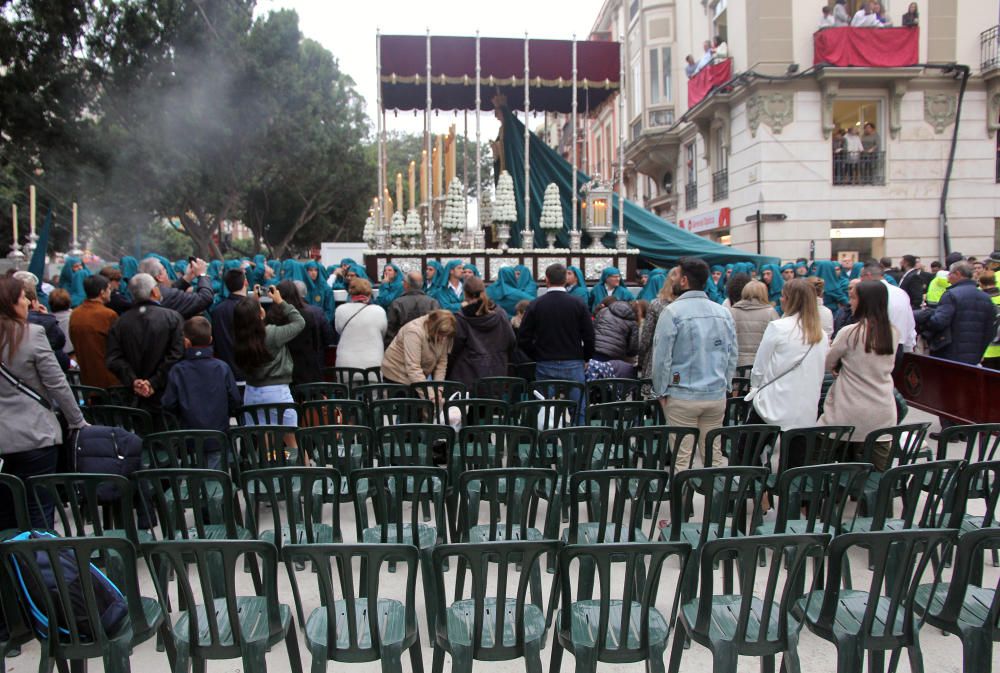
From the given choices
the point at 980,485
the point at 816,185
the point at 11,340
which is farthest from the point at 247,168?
the point at 980,485

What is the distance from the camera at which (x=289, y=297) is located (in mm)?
5949

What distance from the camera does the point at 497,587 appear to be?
2627 millimetres

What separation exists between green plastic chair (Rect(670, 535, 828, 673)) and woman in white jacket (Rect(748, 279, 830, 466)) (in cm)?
181

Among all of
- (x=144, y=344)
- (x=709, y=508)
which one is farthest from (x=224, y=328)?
(x=709, y=508)

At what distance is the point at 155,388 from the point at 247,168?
1649 cm

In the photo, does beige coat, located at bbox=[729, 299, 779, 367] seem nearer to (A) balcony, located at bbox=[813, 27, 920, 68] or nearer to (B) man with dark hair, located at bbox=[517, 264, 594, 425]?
(B) man with dark hair, located at bbox=[517, 264, 594, 425]

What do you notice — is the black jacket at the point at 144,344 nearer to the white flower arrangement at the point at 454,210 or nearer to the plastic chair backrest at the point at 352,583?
the plastic chair backrest at the point at 352,583

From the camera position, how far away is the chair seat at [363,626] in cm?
264

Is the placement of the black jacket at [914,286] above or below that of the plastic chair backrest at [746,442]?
above

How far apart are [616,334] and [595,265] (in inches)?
217

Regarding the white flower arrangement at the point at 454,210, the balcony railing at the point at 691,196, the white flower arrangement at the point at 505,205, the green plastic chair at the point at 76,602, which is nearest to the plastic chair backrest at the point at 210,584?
the green plastic chair at the point at 76,602

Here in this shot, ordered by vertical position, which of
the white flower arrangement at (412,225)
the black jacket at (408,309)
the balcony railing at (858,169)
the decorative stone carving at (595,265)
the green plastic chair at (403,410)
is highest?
the balcony railing at (858,169)

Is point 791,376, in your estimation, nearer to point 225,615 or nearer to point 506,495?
point 506,495

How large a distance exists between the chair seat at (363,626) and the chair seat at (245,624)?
12cm
